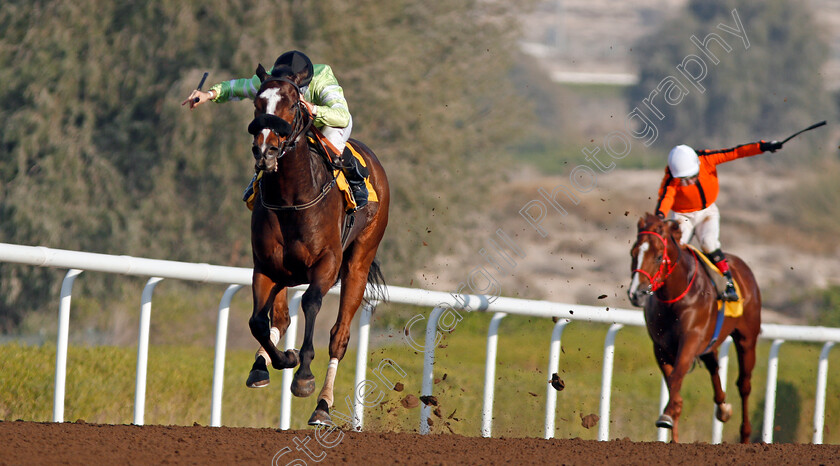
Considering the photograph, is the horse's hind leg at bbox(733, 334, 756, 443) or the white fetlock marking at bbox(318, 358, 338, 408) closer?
the white fetlock marking at bbox(318, 358, 338, 408)

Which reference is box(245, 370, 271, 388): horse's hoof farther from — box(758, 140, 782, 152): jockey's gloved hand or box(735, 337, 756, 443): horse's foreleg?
box(735, 337, 756, 443): horse's foreleg

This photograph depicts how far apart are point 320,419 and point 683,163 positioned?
3.48m

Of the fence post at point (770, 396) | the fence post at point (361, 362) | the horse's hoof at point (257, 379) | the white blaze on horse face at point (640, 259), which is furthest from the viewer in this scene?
the fence post at point (770, 396)

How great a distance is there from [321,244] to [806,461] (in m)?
2.27

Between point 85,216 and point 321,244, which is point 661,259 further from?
point 85,216

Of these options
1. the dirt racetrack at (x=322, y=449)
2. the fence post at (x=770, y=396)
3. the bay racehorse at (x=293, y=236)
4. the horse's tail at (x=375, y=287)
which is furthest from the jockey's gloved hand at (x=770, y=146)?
the bay racehorse at (x=293, y=236)

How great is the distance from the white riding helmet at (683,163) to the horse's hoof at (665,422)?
5.92 ft

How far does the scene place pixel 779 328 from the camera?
738cm

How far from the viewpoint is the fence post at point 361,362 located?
554 cm

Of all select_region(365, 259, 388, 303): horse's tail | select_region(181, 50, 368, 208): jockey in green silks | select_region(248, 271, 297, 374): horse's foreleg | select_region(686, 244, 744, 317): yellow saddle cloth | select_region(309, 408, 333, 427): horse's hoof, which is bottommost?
select_region(309, 408, 333, 427): horse's hoof

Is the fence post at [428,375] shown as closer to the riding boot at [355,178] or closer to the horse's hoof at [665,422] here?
the riding boot at [355,178]

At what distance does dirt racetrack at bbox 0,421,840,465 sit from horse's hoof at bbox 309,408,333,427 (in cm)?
4

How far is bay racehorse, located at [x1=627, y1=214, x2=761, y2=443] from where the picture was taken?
641 cm

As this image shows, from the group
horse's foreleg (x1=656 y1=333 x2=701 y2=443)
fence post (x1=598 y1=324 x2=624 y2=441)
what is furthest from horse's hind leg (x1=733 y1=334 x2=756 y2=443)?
fence post (x1=598 y1=324 x2=624 y2=441)
